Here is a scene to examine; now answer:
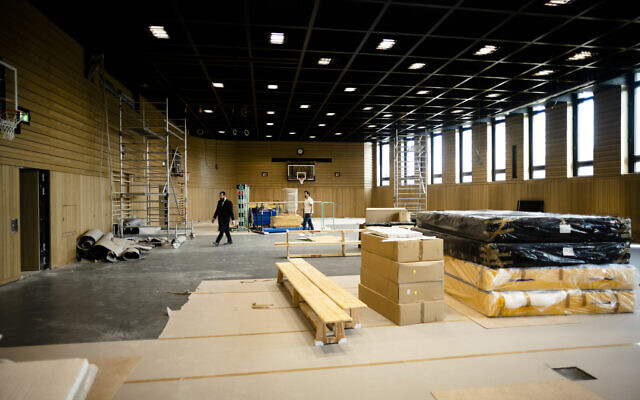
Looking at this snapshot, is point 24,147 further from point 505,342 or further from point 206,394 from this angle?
point 505,342

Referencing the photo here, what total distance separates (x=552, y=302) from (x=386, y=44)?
22.4 ft

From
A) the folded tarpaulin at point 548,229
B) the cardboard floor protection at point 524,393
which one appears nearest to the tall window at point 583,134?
the folded tarpaulin at point 548,229

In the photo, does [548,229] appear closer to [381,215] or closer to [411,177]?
[381,215]

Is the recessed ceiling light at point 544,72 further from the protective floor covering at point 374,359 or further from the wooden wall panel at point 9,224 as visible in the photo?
the wooden wall panel at point 9,224

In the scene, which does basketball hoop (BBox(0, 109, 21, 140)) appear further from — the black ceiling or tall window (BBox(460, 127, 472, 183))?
tall window (BBox(460, 127, 472, 183))

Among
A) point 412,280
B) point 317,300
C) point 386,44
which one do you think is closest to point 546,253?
point 412,280

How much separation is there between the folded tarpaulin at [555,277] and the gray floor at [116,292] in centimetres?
322

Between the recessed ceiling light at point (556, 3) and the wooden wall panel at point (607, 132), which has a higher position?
the recessed ceiling light at point (556, 3)

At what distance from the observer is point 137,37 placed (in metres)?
8.30

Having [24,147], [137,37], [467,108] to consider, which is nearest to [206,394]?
[24,147]

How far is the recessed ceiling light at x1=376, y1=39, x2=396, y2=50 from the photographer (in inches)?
337

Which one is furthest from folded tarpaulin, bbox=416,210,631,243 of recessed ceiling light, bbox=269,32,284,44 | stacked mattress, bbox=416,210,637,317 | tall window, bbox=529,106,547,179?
tall window, bbox=529,106,547,179

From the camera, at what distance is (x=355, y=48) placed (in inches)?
354

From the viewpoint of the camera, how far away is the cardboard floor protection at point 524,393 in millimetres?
2639
